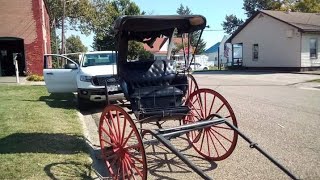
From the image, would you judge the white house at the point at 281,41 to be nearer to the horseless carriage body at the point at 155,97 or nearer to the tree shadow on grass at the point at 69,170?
the horseless carriage body at the point at 155,97

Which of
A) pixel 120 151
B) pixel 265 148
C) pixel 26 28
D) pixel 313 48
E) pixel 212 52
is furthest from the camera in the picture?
pixel 212 52

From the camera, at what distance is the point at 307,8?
5844 cm

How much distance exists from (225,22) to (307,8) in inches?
2078

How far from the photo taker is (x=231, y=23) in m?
109

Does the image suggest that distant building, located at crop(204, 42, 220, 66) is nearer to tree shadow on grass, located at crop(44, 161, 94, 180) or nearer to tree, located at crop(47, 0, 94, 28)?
tree, located at crop(47, 0, 94, 28)

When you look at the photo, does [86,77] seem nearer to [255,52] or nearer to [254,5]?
[255,52]

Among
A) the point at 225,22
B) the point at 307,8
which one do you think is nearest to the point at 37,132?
the point at 307,8

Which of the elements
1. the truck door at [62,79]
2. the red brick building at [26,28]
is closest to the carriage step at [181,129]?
the truck door at [62,79]

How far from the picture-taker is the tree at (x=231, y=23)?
109 m

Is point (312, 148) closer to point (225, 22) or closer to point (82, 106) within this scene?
point (82, 106)

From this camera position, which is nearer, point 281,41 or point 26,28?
point 26,28

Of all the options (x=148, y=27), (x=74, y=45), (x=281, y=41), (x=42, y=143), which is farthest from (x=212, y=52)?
(x=42, y=143)

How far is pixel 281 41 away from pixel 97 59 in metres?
22.9

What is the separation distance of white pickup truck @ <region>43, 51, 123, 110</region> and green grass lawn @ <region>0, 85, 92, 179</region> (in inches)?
32.9
